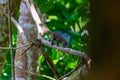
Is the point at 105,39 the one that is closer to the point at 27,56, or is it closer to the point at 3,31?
the point at 3,31

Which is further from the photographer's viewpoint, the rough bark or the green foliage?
the green foliage

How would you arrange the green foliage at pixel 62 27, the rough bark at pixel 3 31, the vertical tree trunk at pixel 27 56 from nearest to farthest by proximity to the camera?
the rough bark at pixel 3 31 < the vertical tree trunk at pixel 27 56 < the green foliage at pixel 62 27

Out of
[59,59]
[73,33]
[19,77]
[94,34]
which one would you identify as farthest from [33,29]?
[94,34]

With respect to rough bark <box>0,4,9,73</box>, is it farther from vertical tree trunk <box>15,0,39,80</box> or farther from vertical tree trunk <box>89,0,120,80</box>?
vertical tree trunk <box>89,0,120,80</box>

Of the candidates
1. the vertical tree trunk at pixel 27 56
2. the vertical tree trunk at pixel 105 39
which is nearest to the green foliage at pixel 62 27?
the vertical tree trunk at pixel 27 56

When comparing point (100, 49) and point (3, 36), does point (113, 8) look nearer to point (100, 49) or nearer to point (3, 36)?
point (100, 49)

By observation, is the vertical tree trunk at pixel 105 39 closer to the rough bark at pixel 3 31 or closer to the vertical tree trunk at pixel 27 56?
the rough bark at pixel 3 31

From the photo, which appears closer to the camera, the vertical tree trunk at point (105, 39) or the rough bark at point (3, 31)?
the vertical tree trunk at point (105, 39)

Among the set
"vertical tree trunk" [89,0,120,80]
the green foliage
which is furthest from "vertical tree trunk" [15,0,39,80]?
"vertical tree trunk" [89,0,120,80]
